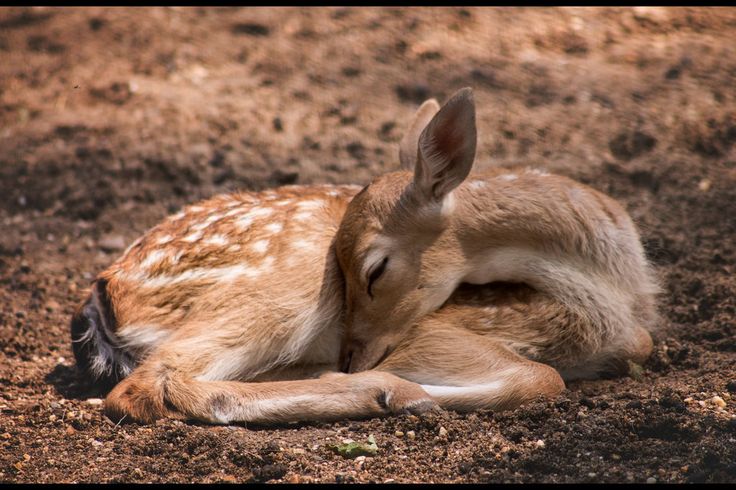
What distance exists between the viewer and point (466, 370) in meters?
4.45

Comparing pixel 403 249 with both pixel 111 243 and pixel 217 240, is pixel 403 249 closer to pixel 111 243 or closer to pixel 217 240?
pixel 217 240

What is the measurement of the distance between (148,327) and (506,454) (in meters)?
1.81

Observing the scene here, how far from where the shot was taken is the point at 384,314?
4480 millimetres

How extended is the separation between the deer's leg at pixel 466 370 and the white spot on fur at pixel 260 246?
0.81 meters

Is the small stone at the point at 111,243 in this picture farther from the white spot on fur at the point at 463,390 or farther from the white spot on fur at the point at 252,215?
the white spot on fur at the point at 463,390

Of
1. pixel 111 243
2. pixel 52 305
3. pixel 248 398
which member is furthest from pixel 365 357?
pixel 111 243

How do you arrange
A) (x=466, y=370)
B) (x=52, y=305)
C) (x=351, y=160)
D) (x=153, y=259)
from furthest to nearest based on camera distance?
(x=351, y=160) → (x=52, y=305) → (x=153, y=259) → (x=466, y=370)

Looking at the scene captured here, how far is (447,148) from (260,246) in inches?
40.9

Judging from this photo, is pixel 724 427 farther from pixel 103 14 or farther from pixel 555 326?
pixel 103 14

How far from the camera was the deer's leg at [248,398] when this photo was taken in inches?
165

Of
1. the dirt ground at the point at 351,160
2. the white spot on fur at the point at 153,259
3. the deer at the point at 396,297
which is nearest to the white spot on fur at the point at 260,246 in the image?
the deer at the point at 396,297

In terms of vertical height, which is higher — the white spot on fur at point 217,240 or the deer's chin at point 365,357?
the white spot on fur at point 217,240

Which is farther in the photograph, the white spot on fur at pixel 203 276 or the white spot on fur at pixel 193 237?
the white spot on fur at pixel 193 237
